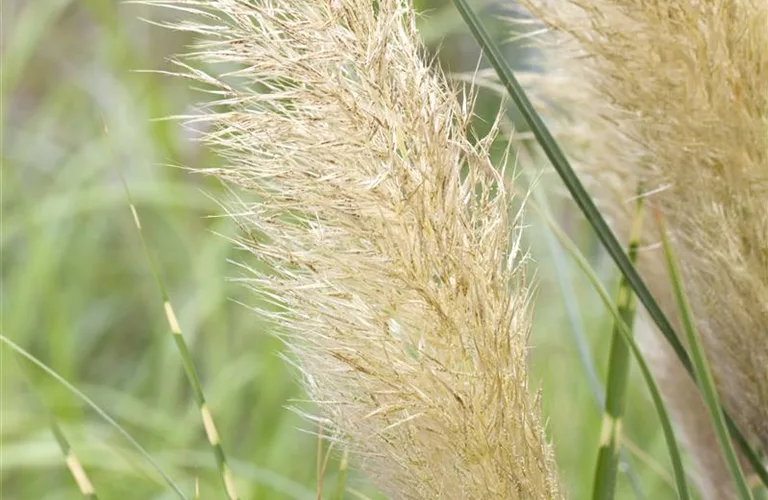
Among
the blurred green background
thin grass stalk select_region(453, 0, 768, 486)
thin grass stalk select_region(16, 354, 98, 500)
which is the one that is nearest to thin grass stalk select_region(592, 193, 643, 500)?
thin grass stalk select_region(453, 0, 768, 486)

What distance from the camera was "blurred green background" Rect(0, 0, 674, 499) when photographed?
1521 mm

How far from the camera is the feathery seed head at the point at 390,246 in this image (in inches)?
19.6

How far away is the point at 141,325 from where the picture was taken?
2.45 m

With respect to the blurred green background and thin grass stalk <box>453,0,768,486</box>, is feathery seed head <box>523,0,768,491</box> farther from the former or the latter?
the blurred green background

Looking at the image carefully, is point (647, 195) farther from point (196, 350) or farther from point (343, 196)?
point (196, 350)

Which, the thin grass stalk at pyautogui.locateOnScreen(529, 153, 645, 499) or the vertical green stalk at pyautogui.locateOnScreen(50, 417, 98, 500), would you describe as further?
the thin grass stalk at pyautogui.locateOnScreen(529, 153, 645, 499)

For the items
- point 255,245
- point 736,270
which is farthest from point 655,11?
point 255,245

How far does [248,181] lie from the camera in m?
0.53

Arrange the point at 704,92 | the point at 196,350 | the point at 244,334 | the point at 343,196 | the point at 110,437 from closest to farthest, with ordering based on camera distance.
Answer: the point at 343,196, the point at 704,92, the point at 110,437, the point at 244,334, the point at 196,350

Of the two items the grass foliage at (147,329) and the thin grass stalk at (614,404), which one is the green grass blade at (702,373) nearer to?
the thin grass stalk at (614,404)

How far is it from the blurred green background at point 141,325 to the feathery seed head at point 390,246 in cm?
54

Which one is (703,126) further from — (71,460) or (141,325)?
(141,325)

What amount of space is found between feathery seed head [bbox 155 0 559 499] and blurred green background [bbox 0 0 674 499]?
0.54 meters

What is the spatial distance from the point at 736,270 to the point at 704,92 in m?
0.11
